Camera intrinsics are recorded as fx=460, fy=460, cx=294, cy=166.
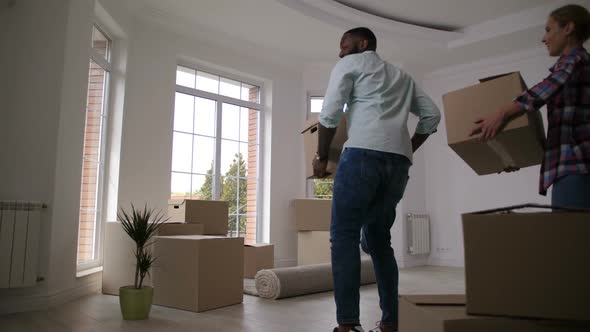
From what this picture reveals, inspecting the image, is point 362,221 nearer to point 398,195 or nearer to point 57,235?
point 398,195

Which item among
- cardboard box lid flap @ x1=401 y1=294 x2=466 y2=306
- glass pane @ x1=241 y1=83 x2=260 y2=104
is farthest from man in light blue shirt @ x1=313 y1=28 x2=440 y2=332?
glass pane @ x1=241 y1=83 x2=260 y2=104

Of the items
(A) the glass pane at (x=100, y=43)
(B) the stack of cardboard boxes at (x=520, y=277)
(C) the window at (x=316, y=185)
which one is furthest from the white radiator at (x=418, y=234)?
(B) the stack of cardboard boxes at (x=520, y=277)

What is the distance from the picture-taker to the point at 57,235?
2916mm

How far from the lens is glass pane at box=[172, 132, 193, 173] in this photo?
16.3 ft

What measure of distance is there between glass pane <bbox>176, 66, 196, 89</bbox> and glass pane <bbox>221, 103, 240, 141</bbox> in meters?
0.50

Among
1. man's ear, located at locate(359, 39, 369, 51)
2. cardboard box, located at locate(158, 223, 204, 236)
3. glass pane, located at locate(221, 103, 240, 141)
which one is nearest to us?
man's ear, located at locate(359, 39, 369, 51)

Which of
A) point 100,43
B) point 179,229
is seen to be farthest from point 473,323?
point 100,43

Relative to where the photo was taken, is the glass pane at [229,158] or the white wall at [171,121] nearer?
the white wall at [171,121]

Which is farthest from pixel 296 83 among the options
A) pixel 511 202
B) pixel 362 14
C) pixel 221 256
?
pixel 221 256

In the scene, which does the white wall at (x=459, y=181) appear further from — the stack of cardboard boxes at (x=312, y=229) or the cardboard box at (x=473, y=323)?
the cardboard box at (x=473, y=323)

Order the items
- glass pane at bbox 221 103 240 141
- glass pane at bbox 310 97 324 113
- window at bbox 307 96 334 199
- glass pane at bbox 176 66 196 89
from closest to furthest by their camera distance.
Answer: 1. glass pane at bbox 176 66 196 89
2. glass pane at bbox 221 103 240 141
3. window at bbox 307 96 334 199
4. glass pane at bbox 310 97 324 113

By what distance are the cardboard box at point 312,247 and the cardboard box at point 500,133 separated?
3.60 meters

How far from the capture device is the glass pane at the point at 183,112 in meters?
5.03

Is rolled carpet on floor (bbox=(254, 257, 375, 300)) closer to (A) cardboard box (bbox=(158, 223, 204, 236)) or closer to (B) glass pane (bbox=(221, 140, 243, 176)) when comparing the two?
(A) cardboard box (bbox=(158, 223, 204, 236))
